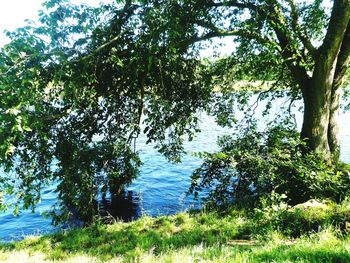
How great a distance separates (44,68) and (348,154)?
27670 mm

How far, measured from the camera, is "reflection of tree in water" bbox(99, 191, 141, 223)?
729 inches

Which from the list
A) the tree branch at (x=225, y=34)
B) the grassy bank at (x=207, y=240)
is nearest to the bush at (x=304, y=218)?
the grassy bank at (x=207, y=240)

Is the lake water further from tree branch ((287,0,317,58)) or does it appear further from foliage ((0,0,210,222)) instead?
tree branch ((287,0,317,58))

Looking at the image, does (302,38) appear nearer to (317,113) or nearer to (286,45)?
(286,45)

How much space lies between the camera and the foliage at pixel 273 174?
34.8 feet

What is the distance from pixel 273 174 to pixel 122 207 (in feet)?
39.0

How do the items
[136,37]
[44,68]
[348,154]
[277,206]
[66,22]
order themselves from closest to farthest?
[44,68]
[66,22]
[277,206]
[136,37]
[348,154]

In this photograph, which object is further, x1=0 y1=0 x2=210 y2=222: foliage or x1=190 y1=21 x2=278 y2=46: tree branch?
x1=190 y1=21 x2=278 y2=46: tree branch

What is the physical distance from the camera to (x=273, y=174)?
10.3m

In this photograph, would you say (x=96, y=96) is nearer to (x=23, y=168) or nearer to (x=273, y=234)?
(x=23, y=168)

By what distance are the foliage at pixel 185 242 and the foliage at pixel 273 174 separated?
3.77 feet

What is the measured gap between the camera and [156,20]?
8.93 meters

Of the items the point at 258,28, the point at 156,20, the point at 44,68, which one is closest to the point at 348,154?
the point at 258,28

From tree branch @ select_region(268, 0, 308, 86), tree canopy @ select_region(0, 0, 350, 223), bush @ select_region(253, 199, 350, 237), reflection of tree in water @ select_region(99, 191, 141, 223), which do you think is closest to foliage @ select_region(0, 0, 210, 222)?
tree canopy @ select_region(0, 0, 350, 223)
